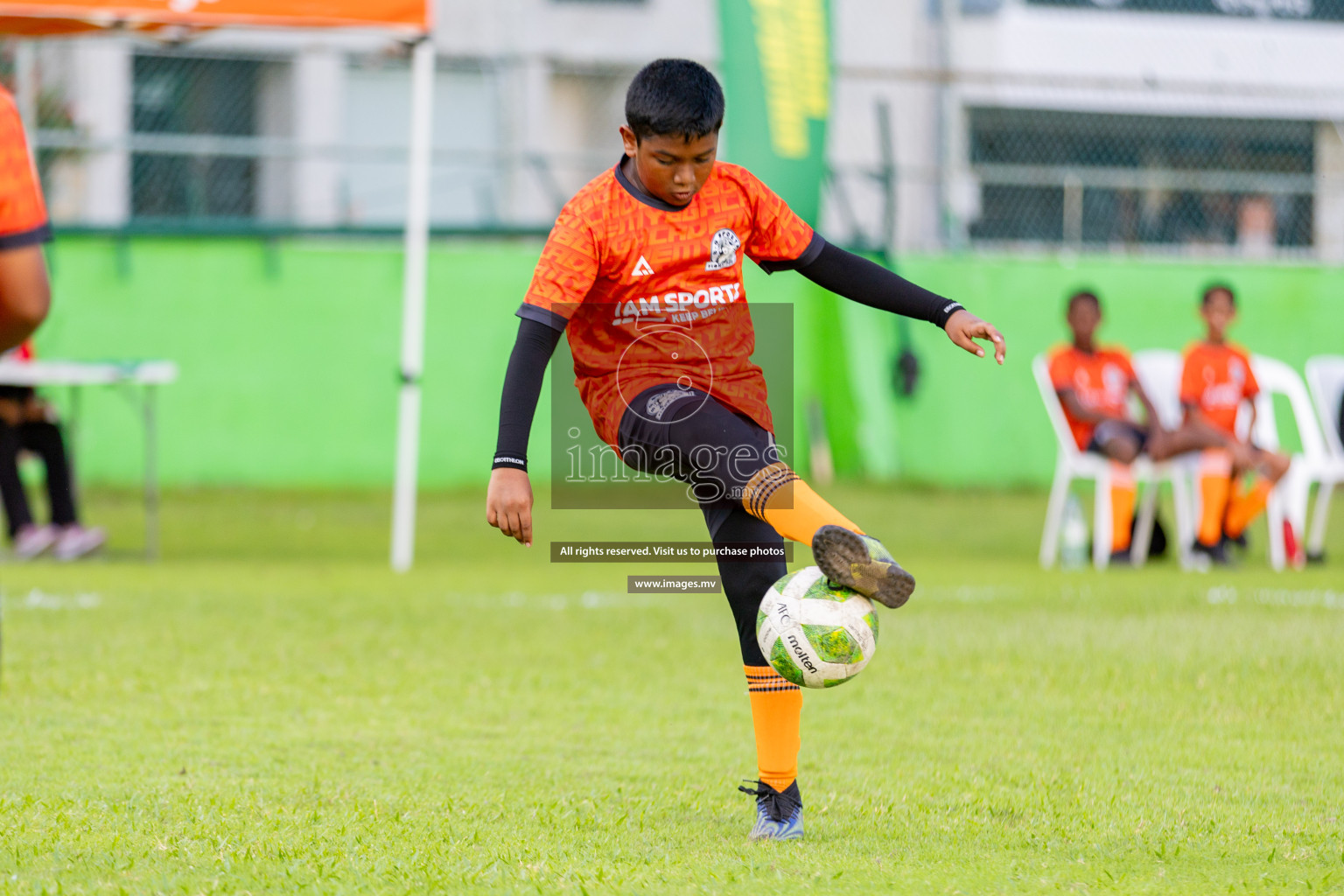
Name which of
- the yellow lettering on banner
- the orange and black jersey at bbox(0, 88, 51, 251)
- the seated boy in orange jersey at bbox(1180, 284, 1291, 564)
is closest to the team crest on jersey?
the orange and black jersey at bbox(0, 88, 51, 251)

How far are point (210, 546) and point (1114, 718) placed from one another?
23.0ft

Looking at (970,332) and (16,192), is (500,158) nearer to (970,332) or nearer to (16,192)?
(970,332)

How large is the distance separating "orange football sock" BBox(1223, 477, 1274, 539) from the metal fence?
519cm

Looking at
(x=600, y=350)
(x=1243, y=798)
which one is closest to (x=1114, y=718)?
(x=1243, y=798)

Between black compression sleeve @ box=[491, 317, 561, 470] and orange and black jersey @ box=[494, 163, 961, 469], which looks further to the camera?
orange and black jersey @ box=[494, 163, 961, 469]

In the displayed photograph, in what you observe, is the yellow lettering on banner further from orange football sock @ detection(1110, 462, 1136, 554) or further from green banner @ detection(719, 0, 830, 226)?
orange football sock @ detection(1110, 462, 1136, 554)

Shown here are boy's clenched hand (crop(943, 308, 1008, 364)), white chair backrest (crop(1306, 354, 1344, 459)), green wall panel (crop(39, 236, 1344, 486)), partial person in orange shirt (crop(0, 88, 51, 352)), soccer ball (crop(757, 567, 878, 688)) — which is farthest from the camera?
green wall panel (crop(39, 236, 1344, 486))

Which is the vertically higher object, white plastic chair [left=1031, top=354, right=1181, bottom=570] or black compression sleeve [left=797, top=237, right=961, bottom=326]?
black compression sleeve [left=797, top=237, right=961, bottom=326]

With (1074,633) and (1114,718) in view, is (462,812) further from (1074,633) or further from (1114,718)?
(1074,633)

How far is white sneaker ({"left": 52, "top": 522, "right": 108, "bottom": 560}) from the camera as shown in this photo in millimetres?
9930

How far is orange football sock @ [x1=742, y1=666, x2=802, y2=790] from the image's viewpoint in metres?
4.00

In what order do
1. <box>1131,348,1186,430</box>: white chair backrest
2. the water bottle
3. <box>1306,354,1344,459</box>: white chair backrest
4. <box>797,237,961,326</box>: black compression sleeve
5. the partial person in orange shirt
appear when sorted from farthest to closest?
1. <box>1131,348,1186,430</box>: white chair backrest
2. <box>1306,354,1344,459</box>: white chair backrest
3. the water bottle
4. <box>797,237,961,326</box>: black compression sleeve
5. the partial person in orange shirt

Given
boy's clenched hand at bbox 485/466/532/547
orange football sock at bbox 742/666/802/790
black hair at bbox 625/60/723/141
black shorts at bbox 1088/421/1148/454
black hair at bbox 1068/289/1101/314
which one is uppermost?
black hair at bbox 625/60/723/141

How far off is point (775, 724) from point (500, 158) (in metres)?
11.3
